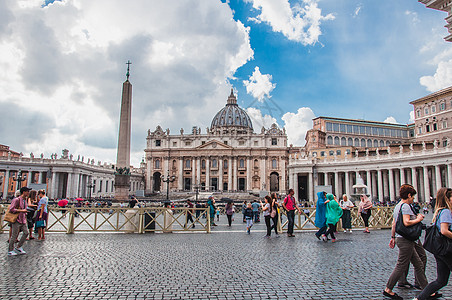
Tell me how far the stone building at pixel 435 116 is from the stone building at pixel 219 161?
29.8m

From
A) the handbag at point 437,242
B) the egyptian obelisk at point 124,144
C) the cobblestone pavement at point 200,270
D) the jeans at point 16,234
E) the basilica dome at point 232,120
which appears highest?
the basilica dome at point 232,120

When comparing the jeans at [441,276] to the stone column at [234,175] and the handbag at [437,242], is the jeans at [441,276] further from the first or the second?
the stone column at [234,175]

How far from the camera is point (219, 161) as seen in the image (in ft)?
245

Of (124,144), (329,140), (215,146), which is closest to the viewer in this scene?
(124,144)

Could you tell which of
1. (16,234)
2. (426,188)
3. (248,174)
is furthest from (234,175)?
(16,234)

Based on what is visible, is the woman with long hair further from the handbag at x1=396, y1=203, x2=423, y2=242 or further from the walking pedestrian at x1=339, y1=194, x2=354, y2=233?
the walking pedestrian at x1=339, y1=194, x2=354, y2=233

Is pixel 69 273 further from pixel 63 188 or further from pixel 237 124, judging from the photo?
pixel 237 124

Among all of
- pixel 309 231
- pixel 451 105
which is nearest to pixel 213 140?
pixel 451 105

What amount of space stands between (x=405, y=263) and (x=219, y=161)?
70257 millimetres

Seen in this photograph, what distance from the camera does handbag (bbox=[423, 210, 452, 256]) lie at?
13.2ft

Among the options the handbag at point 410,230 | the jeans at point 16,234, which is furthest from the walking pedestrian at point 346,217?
the jeans at point 16,234

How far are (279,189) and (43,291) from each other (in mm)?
70387

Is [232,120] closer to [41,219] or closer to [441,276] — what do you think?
[41,219]

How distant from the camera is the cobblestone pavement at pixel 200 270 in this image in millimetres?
4867
